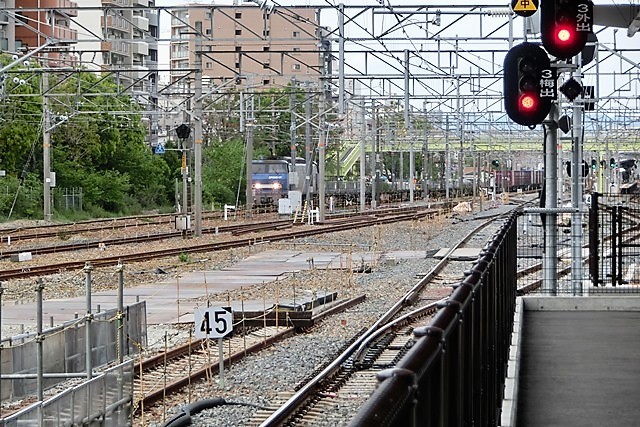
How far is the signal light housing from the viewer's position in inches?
520

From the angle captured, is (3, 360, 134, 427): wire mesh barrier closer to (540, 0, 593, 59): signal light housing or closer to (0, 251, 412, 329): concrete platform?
(540, 0, 593, 59): signal light housing

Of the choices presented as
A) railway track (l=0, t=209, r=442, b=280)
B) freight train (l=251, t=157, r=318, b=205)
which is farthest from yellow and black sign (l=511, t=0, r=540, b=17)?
freight train (l=251, t=157, r=318, b=205)

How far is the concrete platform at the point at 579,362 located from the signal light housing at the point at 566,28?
3090 millimetres

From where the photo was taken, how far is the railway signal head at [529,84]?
14180mm

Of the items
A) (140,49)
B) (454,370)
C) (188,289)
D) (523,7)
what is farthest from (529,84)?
(140,49)

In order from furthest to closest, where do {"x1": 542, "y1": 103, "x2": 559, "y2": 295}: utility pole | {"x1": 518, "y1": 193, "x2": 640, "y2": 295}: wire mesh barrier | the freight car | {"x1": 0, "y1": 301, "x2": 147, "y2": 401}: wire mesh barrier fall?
the freight car
{"x1": 518, "y1": 193, "x2": 640, "y2": 295}: wire mesh barrier
{"x1": 542, "y1": 103, "x2": 559, "y2": 295}: utility pole
{"x1": 0, "y1": 301, "x2": 147, "y2": 401}: wire mesh barrier

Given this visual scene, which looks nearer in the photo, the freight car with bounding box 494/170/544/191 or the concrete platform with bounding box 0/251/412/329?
the concrete platform with bounding box 0/251/412/329

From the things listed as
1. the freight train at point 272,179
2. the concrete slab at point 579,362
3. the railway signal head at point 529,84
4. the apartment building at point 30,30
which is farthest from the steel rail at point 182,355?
the freight train at point 272,179

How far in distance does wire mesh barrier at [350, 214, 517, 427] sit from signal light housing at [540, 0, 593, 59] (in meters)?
5.15

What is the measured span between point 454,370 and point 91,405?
8731mm

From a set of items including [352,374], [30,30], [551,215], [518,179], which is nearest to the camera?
[352,374]

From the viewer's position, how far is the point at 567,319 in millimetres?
14031

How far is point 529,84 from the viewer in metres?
14.2

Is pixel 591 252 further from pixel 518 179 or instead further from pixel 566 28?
pixel 518 179
